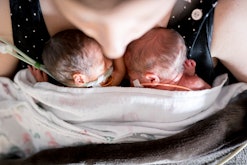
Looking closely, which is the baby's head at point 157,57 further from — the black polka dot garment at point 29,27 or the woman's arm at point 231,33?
the black polka dot garment at point 29,27

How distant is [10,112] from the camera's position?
1135 mm

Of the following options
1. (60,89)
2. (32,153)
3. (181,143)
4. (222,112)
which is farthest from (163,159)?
(32,153)

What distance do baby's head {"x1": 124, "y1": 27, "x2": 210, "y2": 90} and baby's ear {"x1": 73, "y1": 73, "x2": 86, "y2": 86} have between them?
0.12m

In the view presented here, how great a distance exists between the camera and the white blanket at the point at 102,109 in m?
1.04

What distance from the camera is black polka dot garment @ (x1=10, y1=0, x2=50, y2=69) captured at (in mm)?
938

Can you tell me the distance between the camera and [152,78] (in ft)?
3.32

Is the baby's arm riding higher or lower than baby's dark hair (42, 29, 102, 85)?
lower

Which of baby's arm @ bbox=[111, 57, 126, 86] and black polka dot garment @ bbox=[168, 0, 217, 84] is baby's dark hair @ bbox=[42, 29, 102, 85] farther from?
black polka dot garment @ bbox=[168, 0, 217, 84]

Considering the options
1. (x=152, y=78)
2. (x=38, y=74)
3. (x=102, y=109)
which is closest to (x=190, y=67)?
(x=152, y=78)

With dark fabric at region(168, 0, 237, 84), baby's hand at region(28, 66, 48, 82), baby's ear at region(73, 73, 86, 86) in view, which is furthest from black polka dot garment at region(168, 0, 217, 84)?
baby's hand at region(28, 66, 48, 82)

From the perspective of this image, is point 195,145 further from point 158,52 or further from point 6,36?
point 6,36

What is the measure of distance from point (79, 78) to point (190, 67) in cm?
28

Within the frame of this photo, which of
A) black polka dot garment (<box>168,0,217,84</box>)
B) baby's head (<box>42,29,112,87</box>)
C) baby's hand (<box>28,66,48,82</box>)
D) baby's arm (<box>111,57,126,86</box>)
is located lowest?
baby's hand (<box>28,66,48,82</box>)

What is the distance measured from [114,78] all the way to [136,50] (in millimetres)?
119
